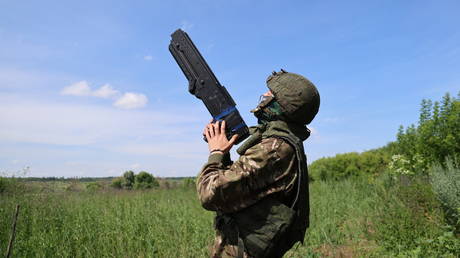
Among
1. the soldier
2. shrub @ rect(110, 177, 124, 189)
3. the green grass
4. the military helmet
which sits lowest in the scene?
the green grass

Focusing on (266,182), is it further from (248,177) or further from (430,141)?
(430,141)

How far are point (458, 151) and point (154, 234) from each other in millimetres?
9521

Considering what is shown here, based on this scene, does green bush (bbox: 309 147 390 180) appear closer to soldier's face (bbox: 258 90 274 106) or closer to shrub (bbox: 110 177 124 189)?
shrub (bbox: 110 177 124 189)

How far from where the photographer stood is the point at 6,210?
5.69m

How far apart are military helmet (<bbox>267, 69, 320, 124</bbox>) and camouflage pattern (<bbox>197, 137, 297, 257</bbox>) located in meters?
0.28

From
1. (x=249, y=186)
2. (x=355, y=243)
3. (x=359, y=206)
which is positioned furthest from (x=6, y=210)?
(x=359, y=206)

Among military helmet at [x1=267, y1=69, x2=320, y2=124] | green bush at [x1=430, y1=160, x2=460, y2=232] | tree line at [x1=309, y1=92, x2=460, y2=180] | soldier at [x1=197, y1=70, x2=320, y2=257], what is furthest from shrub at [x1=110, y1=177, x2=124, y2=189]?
military helmet at [x1=267, y1=69, x2=320, y2=124]

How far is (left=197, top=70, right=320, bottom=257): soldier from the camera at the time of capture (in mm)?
2002

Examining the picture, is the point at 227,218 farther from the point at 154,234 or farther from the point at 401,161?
the point at 401,161

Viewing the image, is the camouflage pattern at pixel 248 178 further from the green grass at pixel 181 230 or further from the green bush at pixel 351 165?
the green bush at pixel 351 165

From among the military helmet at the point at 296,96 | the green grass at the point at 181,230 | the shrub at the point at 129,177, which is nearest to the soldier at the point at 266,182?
the military helmet at the point at 296,96

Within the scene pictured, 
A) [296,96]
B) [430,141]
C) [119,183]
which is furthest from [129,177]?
[296,96]

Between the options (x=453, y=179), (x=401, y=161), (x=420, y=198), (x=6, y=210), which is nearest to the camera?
(x=6, y=210)

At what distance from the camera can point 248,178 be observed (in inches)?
77.9
